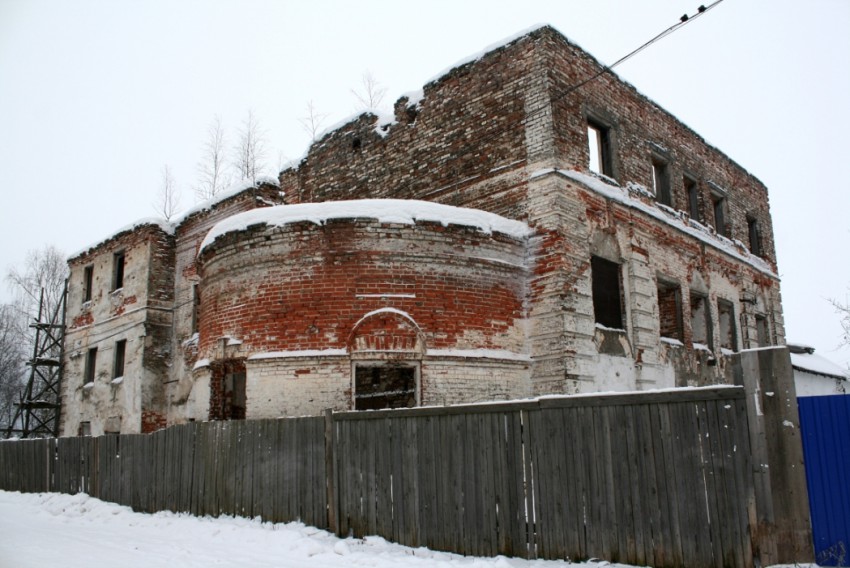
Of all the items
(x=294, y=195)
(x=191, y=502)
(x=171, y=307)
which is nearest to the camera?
(x=191, y=502)

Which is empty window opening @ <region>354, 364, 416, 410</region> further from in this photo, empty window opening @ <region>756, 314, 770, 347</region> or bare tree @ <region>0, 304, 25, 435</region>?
bare tree @ <region>0, 304, 25, 435</region>

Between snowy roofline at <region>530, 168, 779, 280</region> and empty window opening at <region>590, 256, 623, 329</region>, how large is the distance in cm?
148

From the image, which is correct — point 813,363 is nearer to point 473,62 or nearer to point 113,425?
point 473,62

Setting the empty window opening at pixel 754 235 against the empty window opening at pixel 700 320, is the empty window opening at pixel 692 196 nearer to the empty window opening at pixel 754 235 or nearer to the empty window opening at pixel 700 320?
the empty window opening at pixel 700 320

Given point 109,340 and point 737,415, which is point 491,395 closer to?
point 737,415

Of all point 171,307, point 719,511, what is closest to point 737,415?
point 719,511

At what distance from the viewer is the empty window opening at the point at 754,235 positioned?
2056cm

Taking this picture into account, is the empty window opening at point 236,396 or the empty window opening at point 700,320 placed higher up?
the empty window opening at point 700,320

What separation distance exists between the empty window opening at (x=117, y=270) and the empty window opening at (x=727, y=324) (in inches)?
726

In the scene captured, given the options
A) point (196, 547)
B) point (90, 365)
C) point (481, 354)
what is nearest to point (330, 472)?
point (196, 547)

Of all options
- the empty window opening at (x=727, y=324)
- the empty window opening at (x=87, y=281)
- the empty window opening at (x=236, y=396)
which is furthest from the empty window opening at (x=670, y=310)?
A: the empty window opening at (x=87, y=281)

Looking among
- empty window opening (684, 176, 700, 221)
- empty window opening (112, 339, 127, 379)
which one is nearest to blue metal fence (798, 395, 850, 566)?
empty window opening (684, 176, 700, 221)

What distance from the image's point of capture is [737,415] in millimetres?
5371

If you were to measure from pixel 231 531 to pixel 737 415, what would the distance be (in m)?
6.06
